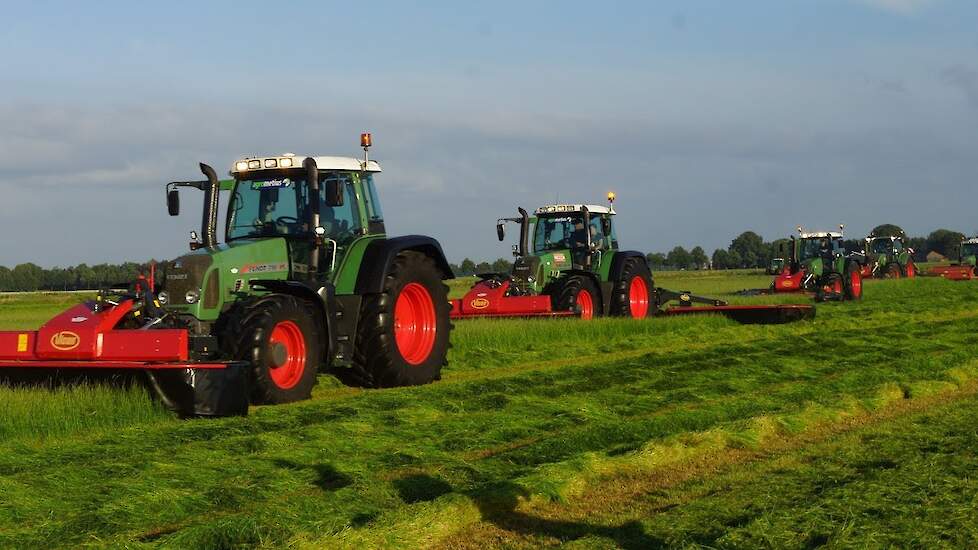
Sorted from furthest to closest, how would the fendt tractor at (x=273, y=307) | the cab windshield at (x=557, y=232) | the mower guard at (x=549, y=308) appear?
the cab windshield at (x=557, y=232), the mower guard at (x=549, y=308), the fendt tractor at (x=273, y=307)

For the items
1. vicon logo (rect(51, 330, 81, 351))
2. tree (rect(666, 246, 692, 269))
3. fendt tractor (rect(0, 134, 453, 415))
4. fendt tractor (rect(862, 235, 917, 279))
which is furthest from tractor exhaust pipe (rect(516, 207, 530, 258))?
tree (rect(666, 246, 692, 269))

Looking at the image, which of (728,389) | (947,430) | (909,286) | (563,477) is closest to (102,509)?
(563,477)

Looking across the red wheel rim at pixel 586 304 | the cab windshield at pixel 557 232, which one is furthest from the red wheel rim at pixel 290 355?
the cab windshield at pixel 557 232

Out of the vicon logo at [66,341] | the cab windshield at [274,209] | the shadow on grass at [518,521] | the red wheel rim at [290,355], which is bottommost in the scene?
the shadow on grass at [518,521]

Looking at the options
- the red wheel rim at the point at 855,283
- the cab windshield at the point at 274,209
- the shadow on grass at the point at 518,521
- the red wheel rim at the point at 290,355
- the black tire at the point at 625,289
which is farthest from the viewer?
the red wheel rim at the point at 855,283

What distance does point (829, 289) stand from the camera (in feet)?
92.2

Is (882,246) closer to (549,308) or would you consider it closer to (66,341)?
(549,308)

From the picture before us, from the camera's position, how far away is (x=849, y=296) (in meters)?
28.0

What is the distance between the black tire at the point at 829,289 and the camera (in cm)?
2753

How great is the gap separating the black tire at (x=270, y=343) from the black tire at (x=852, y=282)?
21.3m

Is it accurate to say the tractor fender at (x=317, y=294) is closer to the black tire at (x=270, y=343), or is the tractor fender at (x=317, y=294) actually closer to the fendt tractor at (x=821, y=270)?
the black tire at (x=270, y=343)

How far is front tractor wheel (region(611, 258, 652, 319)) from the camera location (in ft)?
60.7

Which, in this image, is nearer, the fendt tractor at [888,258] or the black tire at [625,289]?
the black tire at [625,289]

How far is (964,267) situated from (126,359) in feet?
117
